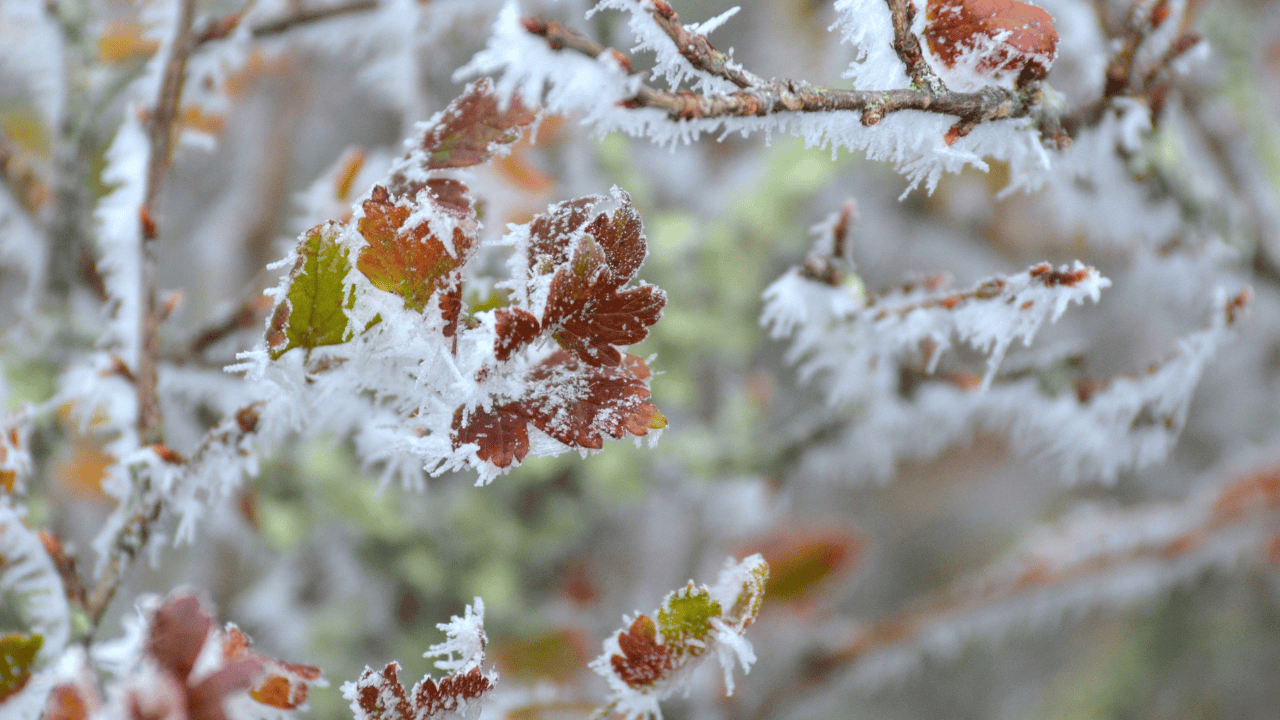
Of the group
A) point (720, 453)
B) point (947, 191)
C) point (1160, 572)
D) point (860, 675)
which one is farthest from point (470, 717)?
point (947, 191)

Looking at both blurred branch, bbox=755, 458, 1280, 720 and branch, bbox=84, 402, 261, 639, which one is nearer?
branch, bbox=84, 402, 261, 639

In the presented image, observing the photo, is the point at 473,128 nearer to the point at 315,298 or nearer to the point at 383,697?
the point at 315,298

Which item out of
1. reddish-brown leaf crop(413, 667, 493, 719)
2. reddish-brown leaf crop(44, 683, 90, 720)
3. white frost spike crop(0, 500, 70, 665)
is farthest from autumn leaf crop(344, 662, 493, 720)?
white frost spike crop(0, 500, 70, 665)

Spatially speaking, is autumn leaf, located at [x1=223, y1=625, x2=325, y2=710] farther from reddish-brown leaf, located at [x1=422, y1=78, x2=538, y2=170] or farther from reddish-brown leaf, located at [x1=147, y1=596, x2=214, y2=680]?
reddish-brown leaf, located at [x1=422, y1=78, x2=538, y2=170]

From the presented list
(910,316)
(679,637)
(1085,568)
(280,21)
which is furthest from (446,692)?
(1085,568)

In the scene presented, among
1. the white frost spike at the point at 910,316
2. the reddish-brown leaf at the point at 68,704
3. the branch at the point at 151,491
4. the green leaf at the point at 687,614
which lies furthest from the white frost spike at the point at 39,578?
the white frost spike at the point at 910,316

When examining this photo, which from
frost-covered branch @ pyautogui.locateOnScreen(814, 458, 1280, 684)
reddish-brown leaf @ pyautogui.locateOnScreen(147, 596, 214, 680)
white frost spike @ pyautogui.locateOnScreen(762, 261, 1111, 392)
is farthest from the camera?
frost-covered branch @ pyautogui.locateOnScreen(814, 458, 1280, 684)
